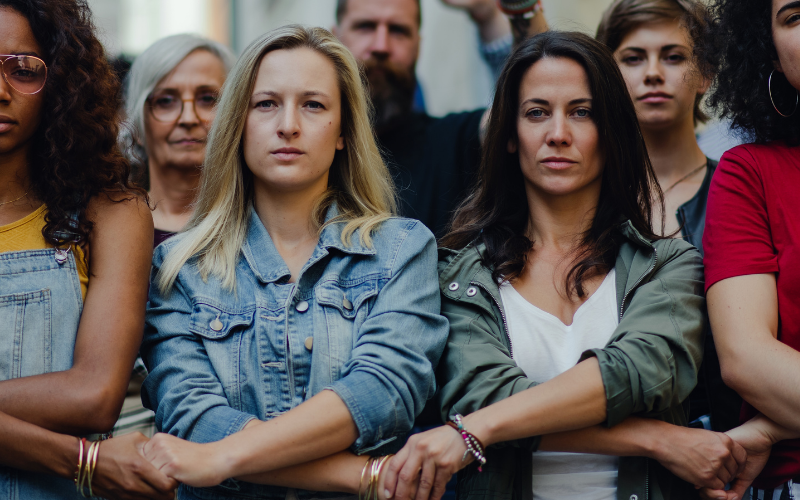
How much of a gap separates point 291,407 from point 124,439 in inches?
18.1

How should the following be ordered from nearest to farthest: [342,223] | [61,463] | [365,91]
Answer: [61,463] → [342,223] → [365,91]

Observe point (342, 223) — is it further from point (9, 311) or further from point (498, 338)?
point (9, 311)

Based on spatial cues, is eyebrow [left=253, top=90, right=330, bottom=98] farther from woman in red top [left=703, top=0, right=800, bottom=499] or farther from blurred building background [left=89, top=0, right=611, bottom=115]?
blurred building background [left=89, top=0, right=611, bottom=115]

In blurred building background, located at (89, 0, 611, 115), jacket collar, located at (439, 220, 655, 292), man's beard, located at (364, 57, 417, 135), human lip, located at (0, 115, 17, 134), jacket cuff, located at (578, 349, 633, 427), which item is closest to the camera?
jacket cuff, located at (578, 349, 633, 427)

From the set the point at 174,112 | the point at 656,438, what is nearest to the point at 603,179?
the point at 656,438

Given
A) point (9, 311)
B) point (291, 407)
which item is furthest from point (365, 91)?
point (9, 311)

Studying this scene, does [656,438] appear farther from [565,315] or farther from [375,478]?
[375,478]

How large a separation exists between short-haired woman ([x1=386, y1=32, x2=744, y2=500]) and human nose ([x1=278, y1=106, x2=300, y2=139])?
0.63 m

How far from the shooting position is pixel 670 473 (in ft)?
7.45

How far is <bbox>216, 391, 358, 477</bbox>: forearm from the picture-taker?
2041 millimetres

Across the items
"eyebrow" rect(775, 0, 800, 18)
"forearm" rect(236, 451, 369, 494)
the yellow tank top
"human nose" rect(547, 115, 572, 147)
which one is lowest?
"forearm" rect(236, 451, 369, 494)

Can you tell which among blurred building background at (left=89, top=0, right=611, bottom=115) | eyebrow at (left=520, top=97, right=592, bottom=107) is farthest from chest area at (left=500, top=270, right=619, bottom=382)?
blurred building background at (left=89, top=0, right=611, bottom=115)

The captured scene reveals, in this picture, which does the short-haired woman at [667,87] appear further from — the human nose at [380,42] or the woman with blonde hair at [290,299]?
the woman with blonde hair at [290,299]

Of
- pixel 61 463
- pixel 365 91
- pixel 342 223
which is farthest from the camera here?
pixel 365 91
